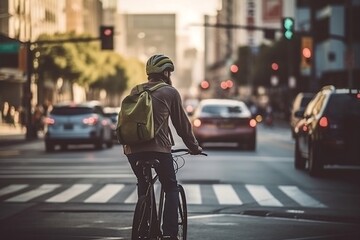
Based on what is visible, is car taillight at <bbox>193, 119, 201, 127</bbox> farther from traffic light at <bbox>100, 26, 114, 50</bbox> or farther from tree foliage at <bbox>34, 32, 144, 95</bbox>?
tree foliage at <bbox>34, 32, 144, 95</bbox>

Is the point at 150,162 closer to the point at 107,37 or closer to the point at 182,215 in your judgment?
the point at 182,215

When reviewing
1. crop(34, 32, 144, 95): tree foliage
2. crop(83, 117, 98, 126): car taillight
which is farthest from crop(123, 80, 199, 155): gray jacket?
crop(34, 32, 144, 95): tree foliage

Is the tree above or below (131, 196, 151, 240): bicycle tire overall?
above

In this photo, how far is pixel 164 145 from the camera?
7.89m

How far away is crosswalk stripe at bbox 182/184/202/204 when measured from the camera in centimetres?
1434

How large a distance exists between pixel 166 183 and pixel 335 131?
446 inches

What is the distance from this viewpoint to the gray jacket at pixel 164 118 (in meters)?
7.85

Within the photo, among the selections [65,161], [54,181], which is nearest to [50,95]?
[65,161]

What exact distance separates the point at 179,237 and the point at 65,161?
59.1 feet

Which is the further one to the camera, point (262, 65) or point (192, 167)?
point (262, 65)

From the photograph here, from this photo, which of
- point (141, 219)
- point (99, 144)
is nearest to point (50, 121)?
point (99, 144)

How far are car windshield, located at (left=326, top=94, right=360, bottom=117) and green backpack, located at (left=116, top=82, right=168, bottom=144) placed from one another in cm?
1160

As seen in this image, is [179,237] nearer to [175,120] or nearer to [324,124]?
[175,120]

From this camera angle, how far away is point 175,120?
26.3 feet
